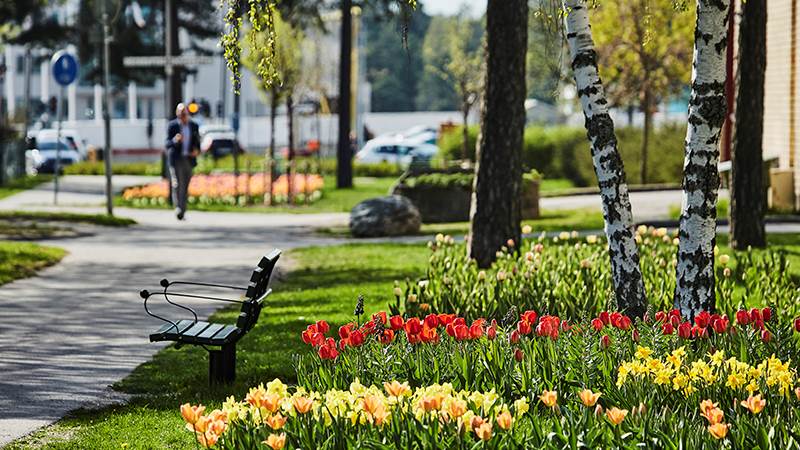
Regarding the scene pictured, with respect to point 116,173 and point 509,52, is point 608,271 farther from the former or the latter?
point 116,173

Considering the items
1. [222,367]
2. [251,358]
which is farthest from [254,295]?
[251,358]

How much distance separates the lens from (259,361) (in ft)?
32.7

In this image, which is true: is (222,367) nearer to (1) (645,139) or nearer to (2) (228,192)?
(2) (228,192)

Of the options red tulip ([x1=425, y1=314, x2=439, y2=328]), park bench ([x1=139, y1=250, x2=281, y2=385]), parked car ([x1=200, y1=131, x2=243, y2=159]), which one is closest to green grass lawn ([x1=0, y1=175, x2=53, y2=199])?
parked car ([x1=200, y1=131, x2=243, y2=159])

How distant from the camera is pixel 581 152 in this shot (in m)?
40.5

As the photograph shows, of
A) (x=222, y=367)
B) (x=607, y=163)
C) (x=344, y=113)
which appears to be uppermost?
(x=344, y=113)

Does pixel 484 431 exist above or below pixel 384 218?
above

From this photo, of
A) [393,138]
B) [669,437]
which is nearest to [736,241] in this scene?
[669,437]

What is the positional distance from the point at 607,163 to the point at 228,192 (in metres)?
23.3

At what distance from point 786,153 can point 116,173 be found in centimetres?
3169

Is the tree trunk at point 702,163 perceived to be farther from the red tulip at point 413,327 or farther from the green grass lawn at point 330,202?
the green grass lawn at point 330,202

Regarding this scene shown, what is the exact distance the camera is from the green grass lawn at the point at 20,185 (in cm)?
3601

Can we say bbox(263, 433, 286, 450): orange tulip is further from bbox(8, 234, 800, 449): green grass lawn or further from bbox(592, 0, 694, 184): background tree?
bbox(592, 0, 694, 184): background tree

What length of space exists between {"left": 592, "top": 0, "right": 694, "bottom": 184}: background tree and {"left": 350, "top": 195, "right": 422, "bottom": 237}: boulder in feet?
47.2
